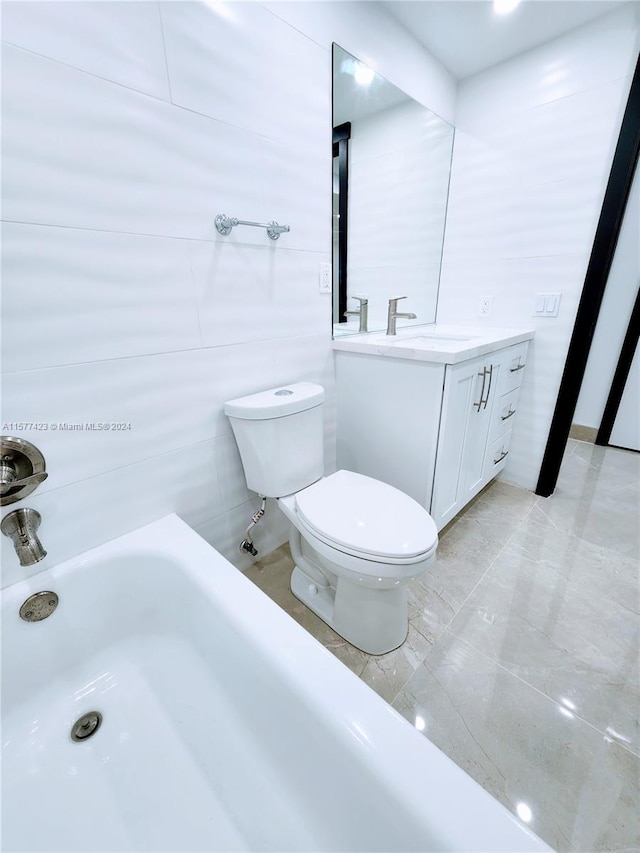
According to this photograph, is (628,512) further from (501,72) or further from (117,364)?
(117,364)

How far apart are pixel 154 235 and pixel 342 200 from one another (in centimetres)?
84

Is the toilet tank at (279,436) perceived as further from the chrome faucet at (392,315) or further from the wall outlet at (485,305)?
the wall outlet at (485,305)

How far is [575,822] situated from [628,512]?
1.53m

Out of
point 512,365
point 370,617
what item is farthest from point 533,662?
point 512,365

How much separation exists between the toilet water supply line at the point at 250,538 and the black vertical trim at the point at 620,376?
2602mm

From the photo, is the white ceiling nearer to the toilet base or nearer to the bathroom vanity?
the bathroom vanity

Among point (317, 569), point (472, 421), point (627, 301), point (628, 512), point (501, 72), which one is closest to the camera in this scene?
point (317, 569)

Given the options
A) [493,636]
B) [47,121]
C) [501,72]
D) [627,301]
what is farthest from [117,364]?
[627,301]

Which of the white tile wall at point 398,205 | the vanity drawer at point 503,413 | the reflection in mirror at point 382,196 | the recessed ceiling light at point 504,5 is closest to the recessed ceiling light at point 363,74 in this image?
the reflection in mirror at point 382,196

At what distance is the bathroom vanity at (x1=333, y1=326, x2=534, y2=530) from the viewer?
1.29m

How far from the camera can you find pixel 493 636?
121 centimetres

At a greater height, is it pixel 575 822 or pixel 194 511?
pixel 194 511

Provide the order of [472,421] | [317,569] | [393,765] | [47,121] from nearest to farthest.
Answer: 1. [393,765]
2. [47,121]
3. [317,569]
4. [472,421]

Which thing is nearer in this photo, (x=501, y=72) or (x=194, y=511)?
(x=194, y=511)
